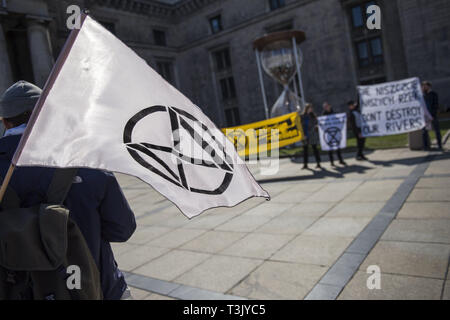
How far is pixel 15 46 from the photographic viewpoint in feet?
76.4

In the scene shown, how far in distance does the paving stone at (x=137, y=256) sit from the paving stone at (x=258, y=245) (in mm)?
1213

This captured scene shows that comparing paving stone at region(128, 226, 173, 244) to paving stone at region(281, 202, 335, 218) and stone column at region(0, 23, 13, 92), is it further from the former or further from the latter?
stone column at region(0, 23, 13, 92)

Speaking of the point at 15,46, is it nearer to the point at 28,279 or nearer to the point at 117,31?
the point at 117,31

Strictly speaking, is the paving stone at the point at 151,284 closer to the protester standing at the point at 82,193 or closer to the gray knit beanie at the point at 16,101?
the protester standing at the point at 82,193

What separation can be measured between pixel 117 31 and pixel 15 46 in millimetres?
11679

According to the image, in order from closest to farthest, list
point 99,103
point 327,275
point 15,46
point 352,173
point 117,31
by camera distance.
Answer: point 99,103 → point 327,275 → point 352,173 → point 15,46 → point 117,31

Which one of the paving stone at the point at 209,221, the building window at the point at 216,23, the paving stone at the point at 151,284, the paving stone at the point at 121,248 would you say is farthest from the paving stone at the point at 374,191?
the building window at the point at 216,23

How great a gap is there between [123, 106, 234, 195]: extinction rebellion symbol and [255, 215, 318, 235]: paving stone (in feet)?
11.9

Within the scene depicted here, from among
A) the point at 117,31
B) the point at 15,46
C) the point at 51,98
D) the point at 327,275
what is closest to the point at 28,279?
the point at 51,98

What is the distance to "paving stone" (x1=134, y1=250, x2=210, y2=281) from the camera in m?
4.44

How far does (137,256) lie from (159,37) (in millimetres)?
36457

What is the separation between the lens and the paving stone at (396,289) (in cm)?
304

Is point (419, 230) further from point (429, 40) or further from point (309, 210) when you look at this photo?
point (429, 40)

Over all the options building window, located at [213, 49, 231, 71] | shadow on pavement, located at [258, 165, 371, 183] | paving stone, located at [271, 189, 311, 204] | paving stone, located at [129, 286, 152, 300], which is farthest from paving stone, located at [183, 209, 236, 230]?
building window, located at [213, 49, 231, 71]
